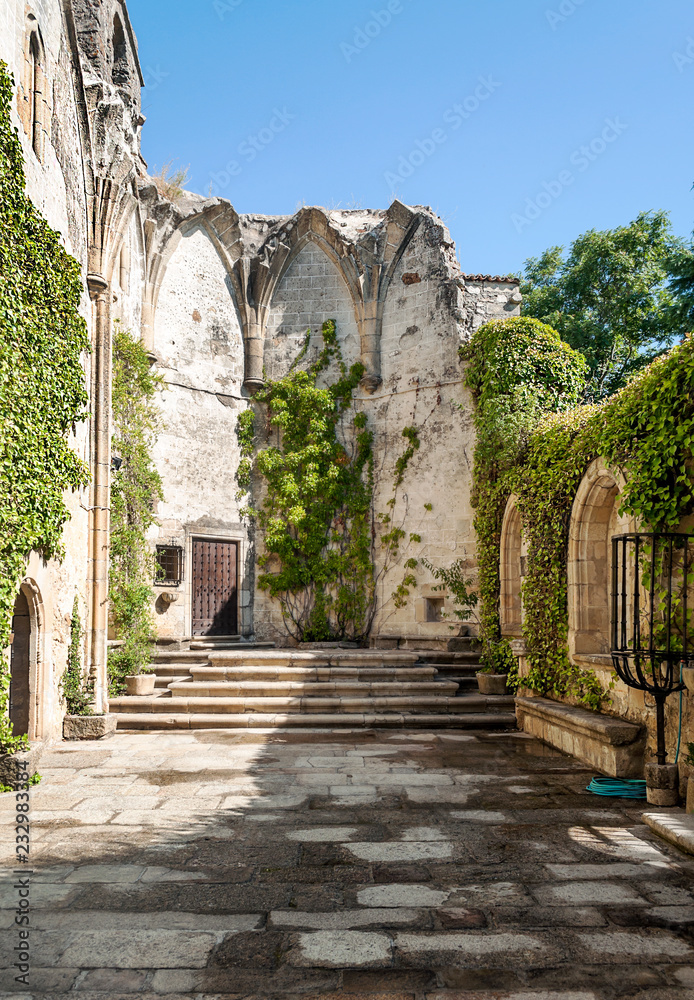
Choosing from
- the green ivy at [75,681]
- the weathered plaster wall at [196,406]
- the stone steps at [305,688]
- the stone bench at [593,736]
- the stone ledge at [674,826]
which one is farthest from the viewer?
the weathered plaster wall at [196,406]

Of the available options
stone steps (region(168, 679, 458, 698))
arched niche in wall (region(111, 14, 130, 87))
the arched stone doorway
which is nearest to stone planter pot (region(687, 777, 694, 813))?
stone steps (region(168, 679, 458, 698))

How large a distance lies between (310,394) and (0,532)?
826 cm

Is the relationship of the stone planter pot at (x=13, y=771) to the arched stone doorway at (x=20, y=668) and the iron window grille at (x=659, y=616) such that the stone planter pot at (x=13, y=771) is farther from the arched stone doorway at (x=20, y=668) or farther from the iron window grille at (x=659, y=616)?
the iron window grille at (x=659, y=616)

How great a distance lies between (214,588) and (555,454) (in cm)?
690

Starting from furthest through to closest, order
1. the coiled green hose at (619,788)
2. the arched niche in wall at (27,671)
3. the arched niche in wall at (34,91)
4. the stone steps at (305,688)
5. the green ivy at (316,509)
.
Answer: the green ivy at (316,509) < the stone steps at (305,688) < the arched niche in wall at (27,671) < the arched niche in wall at (34,91) < the coiled green hose at (619,788)

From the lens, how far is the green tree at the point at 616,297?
61.0 feet

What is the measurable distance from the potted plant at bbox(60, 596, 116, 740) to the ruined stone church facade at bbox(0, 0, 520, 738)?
8.87 feet

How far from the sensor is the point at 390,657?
11148mm

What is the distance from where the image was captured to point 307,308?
14766 millimetres

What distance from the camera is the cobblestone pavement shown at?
3039 mm

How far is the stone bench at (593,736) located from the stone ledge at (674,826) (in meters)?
Result: 0.96

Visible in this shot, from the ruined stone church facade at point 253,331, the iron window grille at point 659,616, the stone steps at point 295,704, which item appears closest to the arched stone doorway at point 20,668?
the stone steps at point 295,704

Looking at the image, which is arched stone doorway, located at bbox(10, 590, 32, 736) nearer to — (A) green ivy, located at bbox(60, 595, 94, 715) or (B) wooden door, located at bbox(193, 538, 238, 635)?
(A) green ivy, located at bbox(60, 595, 94, 715)

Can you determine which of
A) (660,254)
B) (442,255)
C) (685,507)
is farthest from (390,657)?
(660,254)
